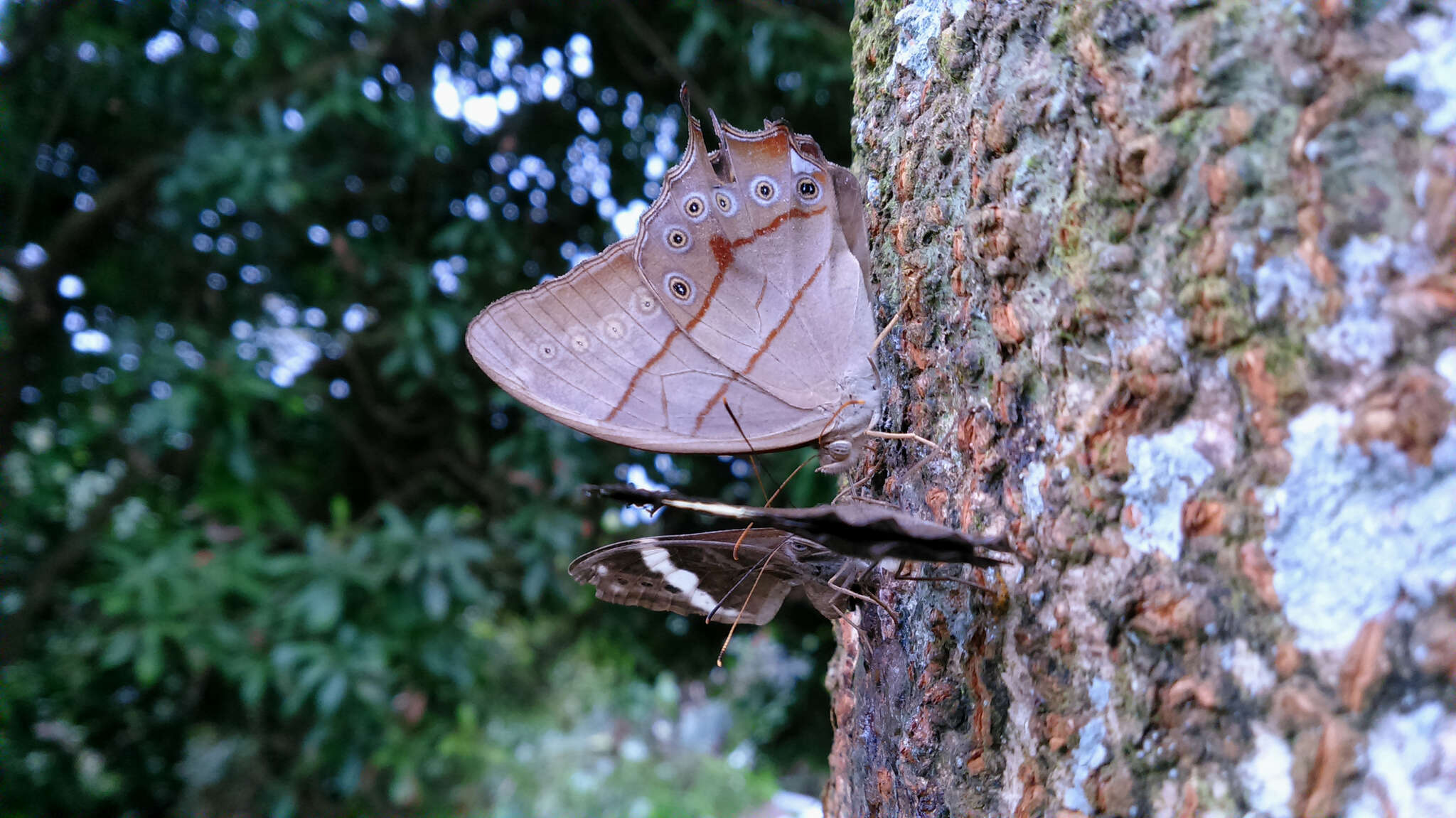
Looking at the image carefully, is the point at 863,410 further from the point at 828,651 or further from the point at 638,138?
the point at 828,651

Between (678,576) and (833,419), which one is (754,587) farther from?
(833,419)

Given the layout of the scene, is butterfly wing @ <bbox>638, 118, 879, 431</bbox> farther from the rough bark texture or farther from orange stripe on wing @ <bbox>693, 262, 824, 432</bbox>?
the rough bark texture

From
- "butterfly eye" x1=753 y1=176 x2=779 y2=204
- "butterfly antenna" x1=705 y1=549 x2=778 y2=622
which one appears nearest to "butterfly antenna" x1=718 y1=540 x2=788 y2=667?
"butterfly antenna" x1=705 y1=549 x2=778 y2=622

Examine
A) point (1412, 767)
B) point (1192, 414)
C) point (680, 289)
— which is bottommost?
point (1412, 767)

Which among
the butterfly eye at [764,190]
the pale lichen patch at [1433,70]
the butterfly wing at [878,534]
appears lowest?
the butterfly wing at [878,534]

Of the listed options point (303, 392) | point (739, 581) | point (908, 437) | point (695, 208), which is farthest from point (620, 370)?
point (303, 392)

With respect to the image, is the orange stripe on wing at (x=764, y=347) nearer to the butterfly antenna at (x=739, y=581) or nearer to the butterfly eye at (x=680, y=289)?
the butterfly eye at (x=680, y=289)

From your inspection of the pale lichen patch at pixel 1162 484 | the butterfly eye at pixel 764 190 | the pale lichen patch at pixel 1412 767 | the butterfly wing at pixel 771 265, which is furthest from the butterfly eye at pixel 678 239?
the pale lichen patch at pixel 1412 767
